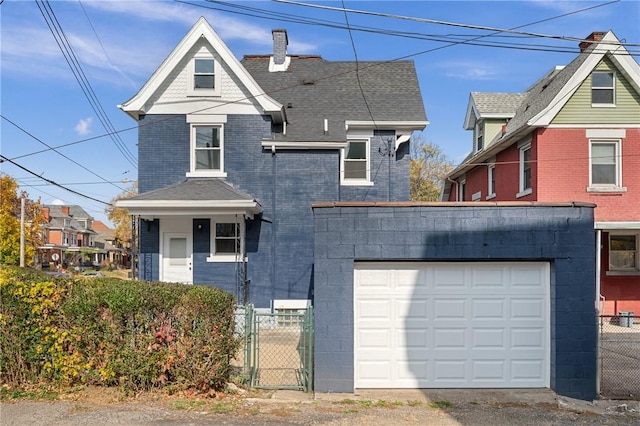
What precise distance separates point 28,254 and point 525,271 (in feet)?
112

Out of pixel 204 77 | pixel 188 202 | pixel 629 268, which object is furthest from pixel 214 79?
pixel 629 268

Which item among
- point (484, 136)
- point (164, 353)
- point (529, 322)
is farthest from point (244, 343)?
→ point (484, 136)

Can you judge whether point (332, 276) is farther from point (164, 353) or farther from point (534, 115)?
point (534, 115)

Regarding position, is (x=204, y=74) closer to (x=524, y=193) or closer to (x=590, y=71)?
(x=524, y=193)

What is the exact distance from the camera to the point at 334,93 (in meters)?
17.0

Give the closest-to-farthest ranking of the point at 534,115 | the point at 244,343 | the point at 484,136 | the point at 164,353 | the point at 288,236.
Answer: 1. the point at 164,353
2. the point at 244,343
3. the point at 288,236
4. the point at 534,115
5. the point at 484,136

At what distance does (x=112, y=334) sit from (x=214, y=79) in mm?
9473

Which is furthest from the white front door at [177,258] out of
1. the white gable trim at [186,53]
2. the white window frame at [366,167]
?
the white window frame at [366,167]

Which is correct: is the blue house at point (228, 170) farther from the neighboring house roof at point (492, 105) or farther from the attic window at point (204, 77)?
the neighboring house roof at point (492, 105)

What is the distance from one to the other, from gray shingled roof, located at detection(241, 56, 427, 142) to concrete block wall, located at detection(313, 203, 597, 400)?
705 cm

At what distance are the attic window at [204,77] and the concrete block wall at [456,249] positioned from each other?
8312 mm

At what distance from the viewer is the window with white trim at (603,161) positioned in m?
15.3

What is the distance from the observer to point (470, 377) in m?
7.69

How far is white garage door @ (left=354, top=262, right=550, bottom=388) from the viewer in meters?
7.68
